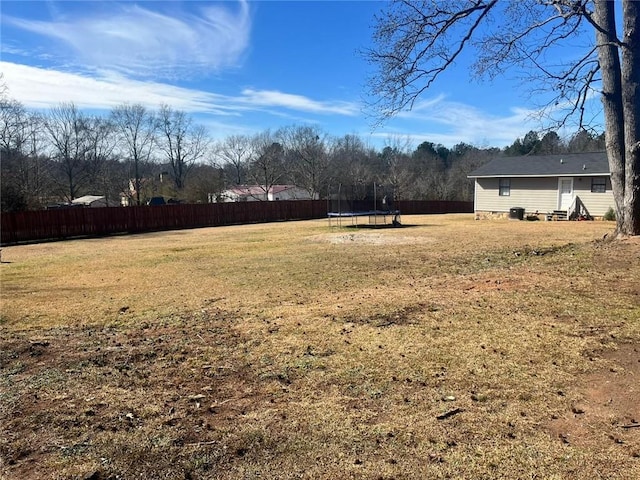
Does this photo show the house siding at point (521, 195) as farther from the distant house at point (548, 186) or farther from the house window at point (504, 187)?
the house window at point (504, 187)

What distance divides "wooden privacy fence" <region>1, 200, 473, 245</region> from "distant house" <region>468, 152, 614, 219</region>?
5800mm

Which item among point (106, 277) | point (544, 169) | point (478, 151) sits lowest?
point (106, 277)

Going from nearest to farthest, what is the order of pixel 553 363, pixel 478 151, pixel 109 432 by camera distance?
pixel 109 432 → pixel 553 363 → pixel 478 151

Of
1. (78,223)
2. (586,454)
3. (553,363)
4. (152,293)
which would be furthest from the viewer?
(78,223)

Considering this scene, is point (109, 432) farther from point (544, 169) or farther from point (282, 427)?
point (544, 169)

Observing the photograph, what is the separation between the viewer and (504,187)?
25438 mm

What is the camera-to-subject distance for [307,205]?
34406 millimetres

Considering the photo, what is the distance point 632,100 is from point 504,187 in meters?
18.1

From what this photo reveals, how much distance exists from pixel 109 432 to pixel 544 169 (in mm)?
25416

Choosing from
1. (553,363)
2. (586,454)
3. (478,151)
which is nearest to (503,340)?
(553,363)

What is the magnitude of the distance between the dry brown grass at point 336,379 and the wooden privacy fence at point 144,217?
1599cm

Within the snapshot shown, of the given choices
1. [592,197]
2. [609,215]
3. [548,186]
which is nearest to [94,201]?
[548,186]

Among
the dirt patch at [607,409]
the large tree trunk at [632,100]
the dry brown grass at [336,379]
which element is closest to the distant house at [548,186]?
the large tree trunk at [632,100]

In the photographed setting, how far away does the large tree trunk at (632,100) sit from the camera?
7.93m
